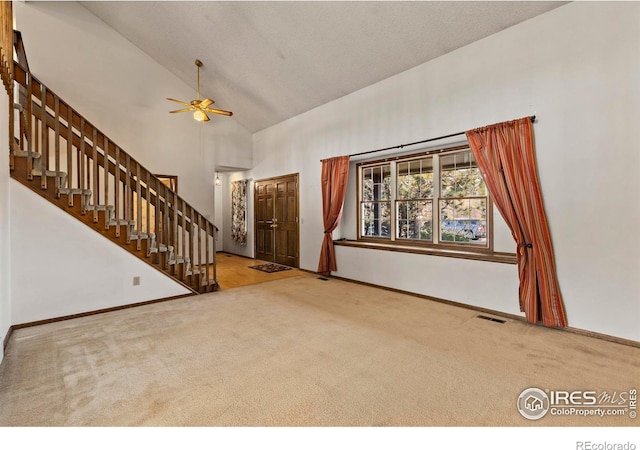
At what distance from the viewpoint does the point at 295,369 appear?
2438mm

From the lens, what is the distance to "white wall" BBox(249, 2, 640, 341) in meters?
2.89

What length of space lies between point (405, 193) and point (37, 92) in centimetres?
509

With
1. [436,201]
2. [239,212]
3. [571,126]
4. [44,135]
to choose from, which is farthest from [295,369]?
[239,212]

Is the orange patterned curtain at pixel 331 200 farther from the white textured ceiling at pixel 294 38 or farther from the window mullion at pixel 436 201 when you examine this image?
the window mullion at pixel 436 201

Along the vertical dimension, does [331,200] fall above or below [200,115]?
below

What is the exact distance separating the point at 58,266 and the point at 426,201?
498 centimetres

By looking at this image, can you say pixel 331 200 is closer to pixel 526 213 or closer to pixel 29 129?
pixel 526 213

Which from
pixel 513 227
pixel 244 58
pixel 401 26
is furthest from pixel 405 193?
pixel 244 58

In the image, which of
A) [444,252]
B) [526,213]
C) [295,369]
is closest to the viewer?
[295,369]

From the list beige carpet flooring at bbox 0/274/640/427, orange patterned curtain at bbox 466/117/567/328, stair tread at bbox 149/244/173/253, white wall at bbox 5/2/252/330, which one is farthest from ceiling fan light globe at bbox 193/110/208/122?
orange patterned curtain at bbox 466/117/567/328

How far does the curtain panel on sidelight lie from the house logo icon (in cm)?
724

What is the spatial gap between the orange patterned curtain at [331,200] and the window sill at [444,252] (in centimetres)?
32

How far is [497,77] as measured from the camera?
3674mm

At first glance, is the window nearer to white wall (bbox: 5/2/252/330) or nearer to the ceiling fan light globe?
the ceiling fan light globe
